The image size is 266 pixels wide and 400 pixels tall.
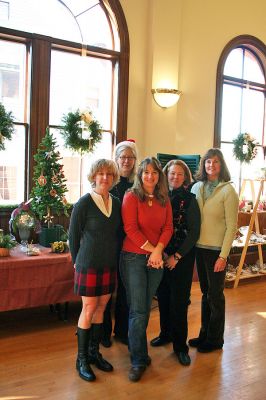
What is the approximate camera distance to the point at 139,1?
4.72 m

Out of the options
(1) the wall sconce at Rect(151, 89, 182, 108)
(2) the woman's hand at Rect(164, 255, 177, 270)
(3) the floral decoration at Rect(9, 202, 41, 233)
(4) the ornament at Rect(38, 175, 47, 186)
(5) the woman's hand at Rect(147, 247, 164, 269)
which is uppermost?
(1) the wall sconce at Rect(151, 89, 182, 108)

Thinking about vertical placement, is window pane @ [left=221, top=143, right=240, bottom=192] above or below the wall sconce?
below

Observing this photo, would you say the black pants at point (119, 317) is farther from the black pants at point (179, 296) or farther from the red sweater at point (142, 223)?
the red sweater at point (142, 223)

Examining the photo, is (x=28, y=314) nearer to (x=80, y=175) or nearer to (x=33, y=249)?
(x=33, y=249)

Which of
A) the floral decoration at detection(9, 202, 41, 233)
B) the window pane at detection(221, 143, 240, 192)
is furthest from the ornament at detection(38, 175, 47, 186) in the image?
the window pane at detection(221, 143, 240, 192)

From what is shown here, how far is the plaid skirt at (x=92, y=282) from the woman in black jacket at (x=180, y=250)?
0.47 metres

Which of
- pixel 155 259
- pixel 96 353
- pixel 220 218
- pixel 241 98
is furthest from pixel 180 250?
pixel 241 98

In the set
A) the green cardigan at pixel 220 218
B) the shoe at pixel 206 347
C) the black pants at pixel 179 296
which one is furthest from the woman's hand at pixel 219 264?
the shoe at pixel 206 347

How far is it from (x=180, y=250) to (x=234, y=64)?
4038 millimetres

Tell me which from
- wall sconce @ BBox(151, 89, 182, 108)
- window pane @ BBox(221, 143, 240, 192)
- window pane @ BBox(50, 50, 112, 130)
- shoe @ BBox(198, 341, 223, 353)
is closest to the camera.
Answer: shoe @ BBox(198, 341, 223, 353)

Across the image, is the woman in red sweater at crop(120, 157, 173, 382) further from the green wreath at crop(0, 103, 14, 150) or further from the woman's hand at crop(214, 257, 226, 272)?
the green wreath at crop(0, 103, 14, 150)

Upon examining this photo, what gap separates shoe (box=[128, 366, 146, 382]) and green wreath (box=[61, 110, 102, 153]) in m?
2.33

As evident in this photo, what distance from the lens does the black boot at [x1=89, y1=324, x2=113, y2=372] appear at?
2705 mm

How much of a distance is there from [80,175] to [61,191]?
1.04m
